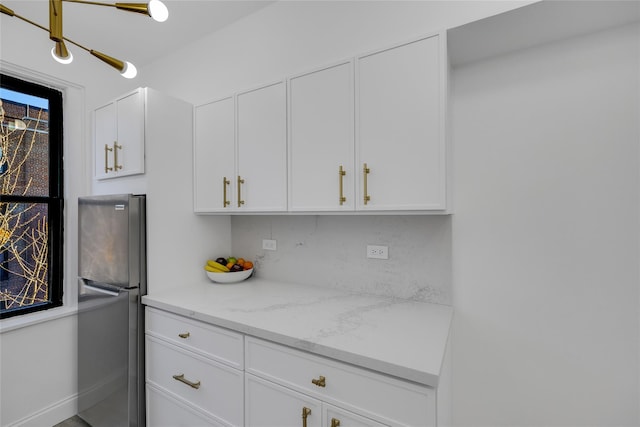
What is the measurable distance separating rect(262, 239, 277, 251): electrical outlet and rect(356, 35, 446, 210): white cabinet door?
934 millimetres

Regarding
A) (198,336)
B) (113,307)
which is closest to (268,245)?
(198,336)

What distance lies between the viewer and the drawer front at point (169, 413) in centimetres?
155

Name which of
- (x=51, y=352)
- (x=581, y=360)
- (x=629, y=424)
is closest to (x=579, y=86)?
(x=581, y=360)

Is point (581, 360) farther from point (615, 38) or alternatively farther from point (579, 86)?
point (615, 38)

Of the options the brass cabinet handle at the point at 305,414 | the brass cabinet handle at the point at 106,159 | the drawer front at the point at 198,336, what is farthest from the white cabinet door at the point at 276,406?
the brass cabinet handle at the point at 106,159

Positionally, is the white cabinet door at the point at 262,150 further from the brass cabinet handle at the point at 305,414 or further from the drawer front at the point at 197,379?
the brass cabinet handle at the point at 305,414

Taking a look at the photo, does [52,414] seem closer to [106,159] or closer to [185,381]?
[185,381]

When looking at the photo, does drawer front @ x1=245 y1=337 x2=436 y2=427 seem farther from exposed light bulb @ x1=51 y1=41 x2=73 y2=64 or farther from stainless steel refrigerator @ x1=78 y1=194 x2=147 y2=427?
exposed light bulb @ x1=51 y1=41 x2=73 y2=64

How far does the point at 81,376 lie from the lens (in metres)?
2.11

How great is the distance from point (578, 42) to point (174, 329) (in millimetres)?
2520

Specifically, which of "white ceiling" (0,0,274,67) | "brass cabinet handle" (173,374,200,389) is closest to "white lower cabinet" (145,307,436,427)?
"brass cabinet handle" (173,374,200,389)

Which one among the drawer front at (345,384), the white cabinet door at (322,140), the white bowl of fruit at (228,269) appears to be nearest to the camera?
the drawer front at (345,384)

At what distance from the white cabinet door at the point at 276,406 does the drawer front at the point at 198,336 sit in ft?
0.44

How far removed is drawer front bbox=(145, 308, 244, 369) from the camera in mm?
1418
